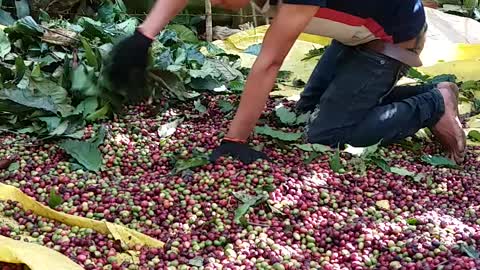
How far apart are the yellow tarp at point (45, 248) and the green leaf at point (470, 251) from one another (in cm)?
82

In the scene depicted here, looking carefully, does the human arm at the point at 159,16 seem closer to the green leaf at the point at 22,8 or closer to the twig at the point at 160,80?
the twig at the point at 160,80

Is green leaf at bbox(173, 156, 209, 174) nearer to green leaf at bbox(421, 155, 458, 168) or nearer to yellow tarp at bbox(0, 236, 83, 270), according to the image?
yellow tarp at bbox(0, 236, 83, 270)

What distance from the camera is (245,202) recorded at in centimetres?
221


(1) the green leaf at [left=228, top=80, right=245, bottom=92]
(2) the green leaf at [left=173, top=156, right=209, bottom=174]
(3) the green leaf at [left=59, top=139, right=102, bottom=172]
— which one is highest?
(2) the green leaf at [left=173, top=156, right=209, bottom=174]

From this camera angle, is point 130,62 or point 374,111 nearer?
point 130,62

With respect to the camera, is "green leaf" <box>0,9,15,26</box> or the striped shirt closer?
the striped shirt

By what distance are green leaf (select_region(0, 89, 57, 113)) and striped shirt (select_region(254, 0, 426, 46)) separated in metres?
0.92

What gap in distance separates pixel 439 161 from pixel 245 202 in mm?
927

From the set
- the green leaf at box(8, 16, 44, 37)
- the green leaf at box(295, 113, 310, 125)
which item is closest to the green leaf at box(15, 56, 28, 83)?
the green leaf at box(8, 16, 44, 37)

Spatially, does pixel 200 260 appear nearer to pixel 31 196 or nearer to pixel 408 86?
pixel 31 196

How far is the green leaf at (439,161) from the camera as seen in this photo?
2750mm

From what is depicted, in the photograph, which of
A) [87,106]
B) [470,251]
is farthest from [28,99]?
[470,251]

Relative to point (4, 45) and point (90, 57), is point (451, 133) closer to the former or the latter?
point (90, 57)

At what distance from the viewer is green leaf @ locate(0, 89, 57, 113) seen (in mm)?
2807
